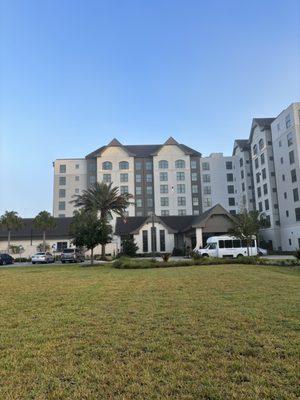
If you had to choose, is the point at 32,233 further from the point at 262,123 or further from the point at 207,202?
the point at 262,123

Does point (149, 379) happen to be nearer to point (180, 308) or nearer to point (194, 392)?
point (194, 392)

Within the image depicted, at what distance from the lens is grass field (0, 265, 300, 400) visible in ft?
13.7

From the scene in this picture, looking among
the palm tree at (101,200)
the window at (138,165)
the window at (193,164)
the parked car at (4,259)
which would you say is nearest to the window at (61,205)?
the window at (138,165)

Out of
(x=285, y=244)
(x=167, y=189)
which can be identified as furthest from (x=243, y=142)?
(x=285, y=244)

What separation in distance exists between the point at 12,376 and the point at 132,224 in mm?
56538

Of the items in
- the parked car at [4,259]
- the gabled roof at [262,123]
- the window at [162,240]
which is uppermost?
the gabled roof at [262,123]

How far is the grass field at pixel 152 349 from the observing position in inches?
164

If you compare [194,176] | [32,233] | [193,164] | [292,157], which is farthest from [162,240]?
[193,164]

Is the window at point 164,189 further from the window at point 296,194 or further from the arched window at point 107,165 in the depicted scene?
the window at point 296,194

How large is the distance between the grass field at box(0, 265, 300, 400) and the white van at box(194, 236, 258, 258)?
98.9ft

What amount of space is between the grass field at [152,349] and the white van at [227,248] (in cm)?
3015

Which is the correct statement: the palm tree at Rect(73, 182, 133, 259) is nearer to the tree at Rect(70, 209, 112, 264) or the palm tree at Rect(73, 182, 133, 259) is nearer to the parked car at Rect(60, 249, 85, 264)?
the parked car at Rect(60, 249, 85, 264)

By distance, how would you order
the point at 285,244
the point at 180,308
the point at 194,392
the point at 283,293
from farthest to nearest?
1. the point at 285,244
2. the point at 283,293
3. the point at 180,308
4. the point at 194,392

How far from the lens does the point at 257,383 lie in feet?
13.9
